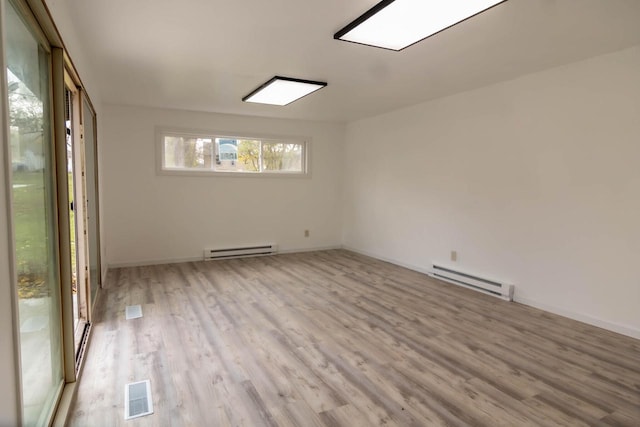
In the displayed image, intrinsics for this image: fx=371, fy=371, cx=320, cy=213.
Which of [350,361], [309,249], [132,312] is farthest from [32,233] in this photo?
[309,249]

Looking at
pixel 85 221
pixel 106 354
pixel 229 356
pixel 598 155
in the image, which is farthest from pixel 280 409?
pixel 598 155

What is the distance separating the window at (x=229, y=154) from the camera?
5.51m

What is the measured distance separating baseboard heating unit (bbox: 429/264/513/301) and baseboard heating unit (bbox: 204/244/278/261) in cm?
264

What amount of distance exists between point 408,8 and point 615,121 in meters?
2.13

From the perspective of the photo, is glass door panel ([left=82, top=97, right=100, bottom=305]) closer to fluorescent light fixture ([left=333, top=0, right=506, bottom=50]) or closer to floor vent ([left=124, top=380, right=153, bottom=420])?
floor vent ([left=124, top=380, right=153, bottom=420])

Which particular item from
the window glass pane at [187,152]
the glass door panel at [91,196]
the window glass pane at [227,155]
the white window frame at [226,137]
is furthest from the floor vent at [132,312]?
the window glass pane at [227,155]

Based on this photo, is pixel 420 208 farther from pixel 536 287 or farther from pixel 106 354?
pixel 106 354

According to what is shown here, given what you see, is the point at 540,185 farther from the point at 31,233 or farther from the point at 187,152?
the point at 187,152

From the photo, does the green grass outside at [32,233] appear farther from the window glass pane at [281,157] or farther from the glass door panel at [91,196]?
the window glass pane at [281,157]

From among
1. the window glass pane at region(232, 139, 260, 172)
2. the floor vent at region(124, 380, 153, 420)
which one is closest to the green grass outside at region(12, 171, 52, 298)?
the floor vent at region(124, 380, 153, 420)

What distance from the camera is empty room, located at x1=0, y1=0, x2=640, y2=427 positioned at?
75.5 inches

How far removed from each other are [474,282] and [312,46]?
3.11 metres

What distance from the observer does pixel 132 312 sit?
343 centimetres

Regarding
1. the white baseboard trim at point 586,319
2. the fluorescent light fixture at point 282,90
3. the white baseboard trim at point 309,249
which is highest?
the fluorescent light fixture at point 282,90
